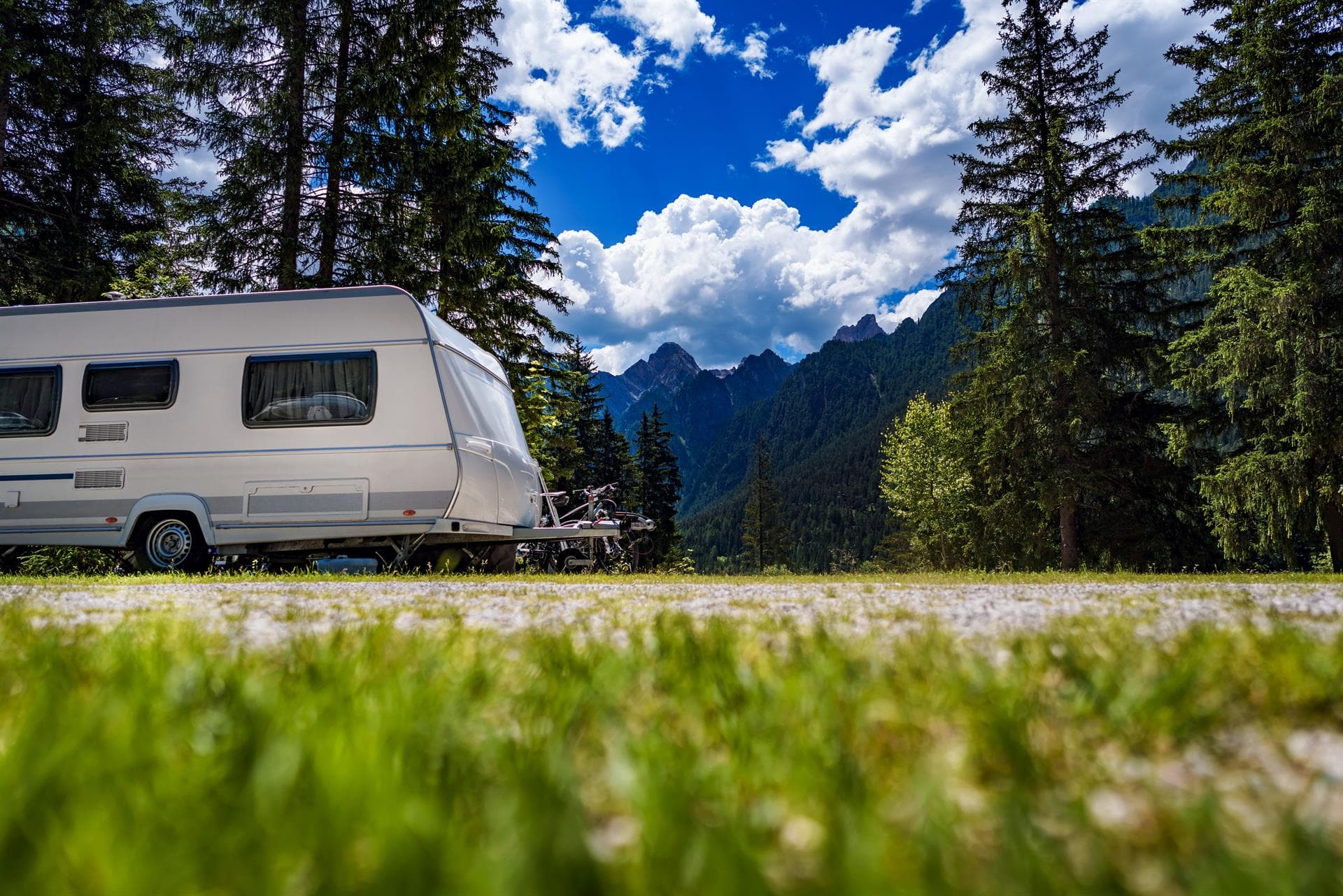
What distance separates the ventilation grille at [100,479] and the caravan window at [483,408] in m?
4.20

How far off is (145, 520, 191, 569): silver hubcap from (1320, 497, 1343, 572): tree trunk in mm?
19968

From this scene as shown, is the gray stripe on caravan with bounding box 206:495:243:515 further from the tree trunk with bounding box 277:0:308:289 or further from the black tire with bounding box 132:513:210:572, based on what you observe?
the tree trunk with bounding box 277:0:308:289

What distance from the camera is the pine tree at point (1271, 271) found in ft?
50.2

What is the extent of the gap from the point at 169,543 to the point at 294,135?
9.29m

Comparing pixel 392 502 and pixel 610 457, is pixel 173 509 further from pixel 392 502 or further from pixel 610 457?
pixel 610 457

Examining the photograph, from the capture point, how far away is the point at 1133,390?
2077cm

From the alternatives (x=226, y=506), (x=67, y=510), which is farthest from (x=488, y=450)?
(x=67, y=510)

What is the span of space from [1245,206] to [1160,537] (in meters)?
8.13

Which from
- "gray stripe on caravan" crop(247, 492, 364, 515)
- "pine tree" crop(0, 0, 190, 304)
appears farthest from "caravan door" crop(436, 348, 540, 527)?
"pine tree" crop(0, 0, 190, 304)

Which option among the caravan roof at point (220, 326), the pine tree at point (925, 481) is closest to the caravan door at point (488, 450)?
the caravan roof at point (220, 326)

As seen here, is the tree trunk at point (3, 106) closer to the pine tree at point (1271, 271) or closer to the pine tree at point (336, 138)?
the pine tree at point (336, 138)

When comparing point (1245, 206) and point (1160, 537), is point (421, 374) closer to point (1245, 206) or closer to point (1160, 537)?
point (1245, 206)

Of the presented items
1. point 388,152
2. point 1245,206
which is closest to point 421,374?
point 388,152

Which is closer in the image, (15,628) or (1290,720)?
(1290,720)
